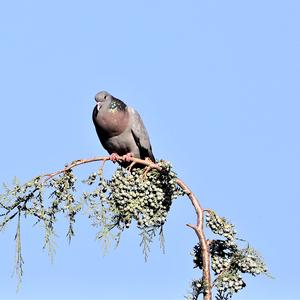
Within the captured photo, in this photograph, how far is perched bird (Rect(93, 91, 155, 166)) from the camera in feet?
27.3

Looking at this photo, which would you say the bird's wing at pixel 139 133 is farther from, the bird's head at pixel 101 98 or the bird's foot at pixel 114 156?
the bird's foot at pixel 114 156

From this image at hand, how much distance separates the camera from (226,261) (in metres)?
5.23

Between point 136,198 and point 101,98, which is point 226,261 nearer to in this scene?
point 136,198

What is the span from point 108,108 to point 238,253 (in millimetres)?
3477

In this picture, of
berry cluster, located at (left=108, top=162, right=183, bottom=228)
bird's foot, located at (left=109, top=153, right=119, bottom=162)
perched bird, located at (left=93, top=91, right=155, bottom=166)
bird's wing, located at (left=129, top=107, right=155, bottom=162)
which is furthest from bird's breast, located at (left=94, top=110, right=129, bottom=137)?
berry cluster, located at (left=108, top=162, right=183, bottom=228)

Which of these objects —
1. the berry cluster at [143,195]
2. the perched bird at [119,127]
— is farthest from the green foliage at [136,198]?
the perched bird at [119,127]

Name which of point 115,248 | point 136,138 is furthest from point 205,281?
point 136,138

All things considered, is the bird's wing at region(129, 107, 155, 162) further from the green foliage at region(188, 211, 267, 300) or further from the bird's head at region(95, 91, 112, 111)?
the green foliage at region(188, 211, 267, 300)

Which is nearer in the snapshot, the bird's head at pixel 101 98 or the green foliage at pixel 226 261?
the green foliage at pixel 226 261

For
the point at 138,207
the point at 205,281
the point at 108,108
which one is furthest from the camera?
the point at 108,108

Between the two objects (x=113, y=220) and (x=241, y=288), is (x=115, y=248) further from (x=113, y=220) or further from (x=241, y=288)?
(x=241, y=288)

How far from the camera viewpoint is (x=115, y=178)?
555 centimetres

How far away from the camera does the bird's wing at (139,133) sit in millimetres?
8477

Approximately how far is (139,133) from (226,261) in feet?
11.3
